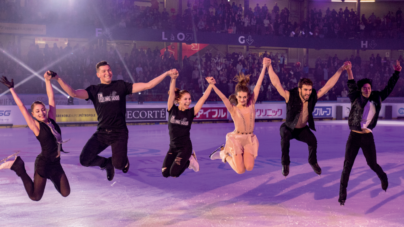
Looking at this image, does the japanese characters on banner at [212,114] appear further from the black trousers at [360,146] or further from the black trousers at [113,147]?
the black trousers at [113,147]

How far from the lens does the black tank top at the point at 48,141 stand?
19.7 feet

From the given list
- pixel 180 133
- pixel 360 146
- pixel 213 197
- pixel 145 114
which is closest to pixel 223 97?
pixel 180 133

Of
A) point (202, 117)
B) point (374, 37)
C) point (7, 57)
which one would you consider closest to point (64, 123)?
point (7, 57)

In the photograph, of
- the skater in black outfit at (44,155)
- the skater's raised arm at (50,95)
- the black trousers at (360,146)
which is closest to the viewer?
the skater's raised arm at (50,95)

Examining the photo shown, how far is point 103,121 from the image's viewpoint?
6.45 meters

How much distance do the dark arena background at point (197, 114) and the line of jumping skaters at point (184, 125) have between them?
0.35 ft

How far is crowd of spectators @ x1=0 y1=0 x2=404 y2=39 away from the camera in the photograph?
26.2 m

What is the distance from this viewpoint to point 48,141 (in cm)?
608

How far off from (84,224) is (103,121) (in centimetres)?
185

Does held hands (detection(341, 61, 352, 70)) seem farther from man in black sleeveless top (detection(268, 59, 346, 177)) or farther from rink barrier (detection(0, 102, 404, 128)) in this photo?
rink barrier (detection(0, 102, 404, 128))

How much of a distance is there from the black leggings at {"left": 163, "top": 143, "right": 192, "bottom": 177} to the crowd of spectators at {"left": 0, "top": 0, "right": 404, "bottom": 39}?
22.0 metres

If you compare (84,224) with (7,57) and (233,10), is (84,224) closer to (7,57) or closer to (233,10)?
(7,57)

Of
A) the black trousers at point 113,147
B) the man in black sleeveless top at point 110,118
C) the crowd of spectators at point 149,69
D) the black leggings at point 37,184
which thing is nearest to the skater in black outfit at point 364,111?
the man in black sleeveless top at point 110,118

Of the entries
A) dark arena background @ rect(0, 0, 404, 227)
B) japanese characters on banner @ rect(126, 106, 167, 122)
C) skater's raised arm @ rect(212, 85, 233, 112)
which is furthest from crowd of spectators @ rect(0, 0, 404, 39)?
skater's raised arm @ rect(212, 85, 233, 112)
